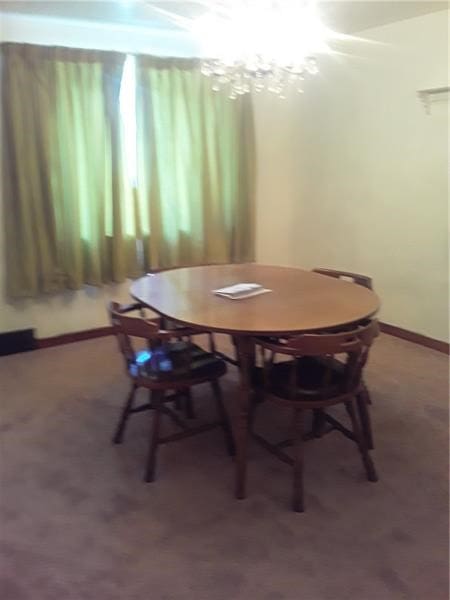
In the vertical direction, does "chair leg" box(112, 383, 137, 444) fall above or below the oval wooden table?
below

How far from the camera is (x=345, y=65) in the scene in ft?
14.9

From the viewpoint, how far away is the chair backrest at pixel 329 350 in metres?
2.31

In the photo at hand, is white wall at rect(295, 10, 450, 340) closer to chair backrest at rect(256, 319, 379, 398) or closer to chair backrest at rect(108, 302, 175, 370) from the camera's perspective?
chair backrest at rect(256, 319, 379, 398)

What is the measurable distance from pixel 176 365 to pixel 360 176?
2569mm

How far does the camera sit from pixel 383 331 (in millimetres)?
4625

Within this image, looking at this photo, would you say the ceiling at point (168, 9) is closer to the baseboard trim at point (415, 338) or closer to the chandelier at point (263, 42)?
the chandelier at point (263, 42)

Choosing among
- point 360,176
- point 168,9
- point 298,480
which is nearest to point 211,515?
point 298,480

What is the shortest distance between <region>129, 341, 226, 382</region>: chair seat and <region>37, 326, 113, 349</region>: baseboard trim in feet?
5.73

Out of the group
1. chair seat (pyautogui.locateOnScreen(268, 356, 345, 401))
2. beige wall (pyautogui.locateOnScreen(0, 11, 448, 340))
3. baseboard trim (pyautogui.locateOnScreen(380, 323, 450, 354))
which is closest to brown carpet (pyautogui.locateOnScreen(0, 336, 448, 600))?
chair seat (pyautogui.locateOnScreen(268, 356, 345, 401))

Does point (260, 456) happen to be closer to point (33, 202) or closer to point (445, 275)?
point (445, 275)

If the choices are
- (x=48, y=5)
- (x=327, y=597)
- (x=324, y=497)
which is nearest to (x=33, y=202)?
(x=48, y=5)

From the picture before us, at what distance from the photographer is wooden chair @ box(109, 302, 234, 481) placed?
255cm

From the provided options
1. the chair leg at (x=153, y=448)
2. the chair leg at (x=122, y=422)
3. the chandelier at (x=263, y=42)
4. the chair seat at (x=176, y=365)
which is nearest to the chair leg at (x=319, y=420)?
the chair seat at (x=176, y=365)

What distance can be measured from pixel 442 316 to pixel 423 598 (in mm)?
A: 2530
